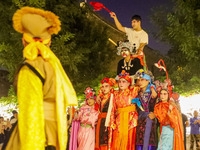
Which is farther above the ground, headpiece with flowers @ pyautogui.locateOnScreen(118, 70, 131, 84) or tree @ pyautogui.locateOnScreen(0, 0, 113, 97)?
tree @ pyautogui.locateOnScreen(0, 0, 113, 97)

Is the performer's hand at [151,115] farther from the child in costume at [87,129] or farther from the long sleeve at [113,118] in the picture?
the child in costume at [87,129]

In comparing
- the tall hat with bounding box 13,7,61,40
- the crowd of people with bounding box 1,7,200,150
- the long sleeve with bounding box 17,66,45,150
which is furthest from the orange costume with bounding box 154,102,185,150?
→ the long sleeve with bounding box 17,66,45,150

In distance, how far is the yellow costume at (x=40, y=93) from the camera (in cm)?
276

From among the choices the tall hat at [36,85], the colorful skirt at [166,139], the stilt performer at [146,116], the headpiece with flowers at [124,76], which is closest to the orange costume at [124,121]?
the stilt performer at [146,116]

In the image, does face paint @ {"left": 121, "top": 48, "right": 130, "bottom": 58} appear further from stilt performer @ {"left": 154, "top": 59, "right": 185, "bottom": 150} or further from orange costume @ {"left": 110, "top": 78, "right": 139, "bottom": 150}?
stilt performer @ {"left": 154, "top": 59, "right": 185, "bottom": 150}

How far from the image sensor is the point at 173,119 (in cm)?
557

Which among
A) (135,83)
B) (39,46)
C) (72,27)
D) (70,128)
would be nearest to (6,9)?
(72,27)

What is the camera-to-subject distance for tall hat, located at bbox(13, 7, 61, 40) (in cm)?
316

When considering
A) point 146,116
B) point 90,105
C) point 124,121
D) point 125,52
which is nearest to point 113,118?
point 124,121

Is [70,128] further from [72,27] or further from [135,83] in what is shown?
[72,27]

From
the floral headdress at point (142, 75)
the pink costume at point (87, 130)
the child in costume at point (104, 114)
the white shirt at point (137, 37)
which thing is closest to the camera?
the floral headdress at point (142, 75)

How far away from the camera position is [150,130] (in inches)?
223

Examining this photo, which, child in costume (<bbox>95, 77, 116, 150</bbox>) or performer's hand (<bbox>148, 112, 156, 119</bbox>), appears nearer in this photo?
performer's hand (<bbox>148, 112, 156, 119</bbox>)

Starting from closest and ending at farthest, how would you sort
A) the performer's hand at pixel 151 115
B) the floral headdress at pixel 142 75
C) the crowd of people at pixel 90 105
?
1. the crowd of people at pixel 90 105
2. the performer's hand at pixel 151 115
3. the floral headdress at pixel 142 75
